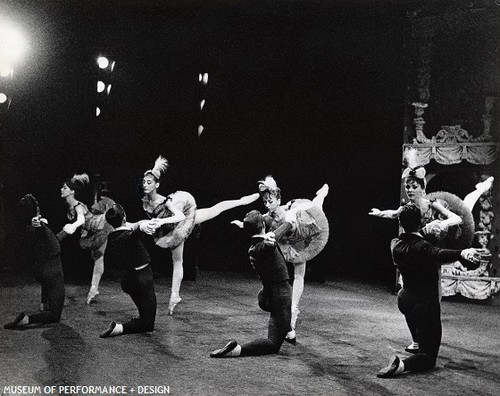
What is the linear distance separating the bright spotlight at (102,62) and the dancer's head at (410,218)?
22.1ft

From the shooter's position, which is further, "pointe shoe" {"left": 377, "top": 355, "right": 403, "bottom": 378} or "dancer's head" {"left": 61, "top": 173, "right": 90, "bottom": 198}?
"dancer's head" {"left": 61, "top": 173, "right": 90, "bottom": 198}

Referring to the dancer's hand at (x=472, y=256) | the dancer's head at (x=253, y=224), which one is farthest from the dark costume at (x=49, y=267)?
the dancer's hand at (x=472, y=256)

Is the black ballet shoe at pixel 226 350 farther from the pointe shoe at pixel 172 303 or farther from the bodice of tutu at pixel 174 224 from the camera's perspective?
the bodice of tutu at pixel 174 224

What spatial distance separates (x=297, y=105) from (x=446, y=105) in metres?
2.70

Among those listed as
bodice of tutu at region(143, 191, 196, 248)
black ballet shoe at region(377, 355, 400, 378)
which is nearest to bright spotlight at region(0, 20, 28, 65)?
bodice of tutu at region(143, 191, 196, 248)

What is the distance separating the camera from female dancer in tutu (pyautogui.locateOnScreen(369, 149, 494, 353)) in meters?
5.39

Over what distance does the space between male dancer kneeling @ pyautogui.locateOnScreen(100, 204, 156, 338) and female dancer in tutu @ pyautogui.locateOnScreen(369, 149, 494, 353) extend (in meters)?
2.25

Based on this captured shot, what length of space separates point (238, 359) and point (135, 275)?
1381 millimetres

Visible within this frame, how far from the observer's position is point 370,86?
10297 millimetres

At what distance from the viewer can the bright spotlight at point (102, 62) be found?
9.99 metres

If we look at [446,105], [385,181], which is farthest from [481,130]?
[385,181]

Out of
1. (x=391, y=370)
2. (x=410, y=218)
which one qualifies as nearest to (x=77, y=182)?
(x=410, y=218)

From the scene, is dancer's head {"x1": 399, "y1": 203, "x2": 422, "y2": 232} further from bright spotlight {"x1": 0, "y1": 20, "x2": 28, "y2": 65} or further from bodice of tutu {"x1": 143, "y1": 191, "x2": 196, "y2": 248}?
bright spotlight {"x1": 0, "y1": 20, "x2": 28, "y2": 65}

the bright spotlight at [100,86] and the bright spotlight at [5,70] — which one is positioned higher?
the bright spotlight at [5,70]
